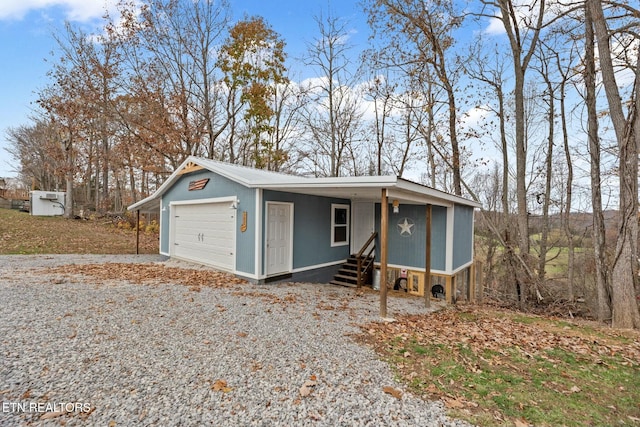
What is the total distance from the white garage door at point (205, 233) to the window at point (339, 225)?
2961 mm

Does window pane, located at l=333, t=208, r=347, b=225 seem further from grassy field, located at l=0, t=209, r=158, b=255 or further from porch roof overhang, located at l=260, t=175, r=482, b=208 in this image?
grassy field, located at l=0, t=209, r=158, b=255

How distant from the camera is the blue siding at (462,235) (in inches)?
331

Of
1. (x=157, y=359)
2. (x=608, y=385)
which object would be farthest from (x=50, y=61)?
(x=608, y=385)

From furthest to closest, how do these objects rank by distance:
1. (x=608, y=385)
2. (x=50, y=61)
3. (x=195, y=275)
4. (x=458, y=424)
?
(x=50, y=61) → (x=195, y=275) → (x=608, y=385) → (x=458, y=424)

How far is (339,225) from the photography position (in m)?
9.62

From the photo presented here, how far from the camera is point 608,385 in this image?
3266 millimetres

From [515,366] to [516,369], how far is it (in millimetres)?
84

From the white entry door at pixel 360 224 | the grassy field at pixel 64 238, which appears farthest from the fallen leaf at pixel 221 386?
the grassy field at pixel 64 238

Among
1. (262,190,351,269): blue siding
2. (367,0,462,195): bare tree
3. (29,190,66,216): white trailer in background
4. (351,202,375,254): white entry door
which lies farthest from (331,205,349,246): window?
(29,190,66,216): white trailer in background

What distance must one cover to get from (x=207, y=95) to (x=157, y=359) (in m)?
15.6

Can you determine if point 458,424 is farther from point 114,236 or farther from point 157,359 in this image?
point 114,236

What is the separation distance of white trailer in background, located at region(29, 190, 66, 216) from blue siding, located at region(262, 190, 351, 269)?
66.8 ft

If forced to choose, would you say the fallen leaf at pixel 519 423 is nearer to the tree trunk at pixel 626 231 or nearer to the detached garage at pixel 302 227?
the detached garage at pixel 302 227

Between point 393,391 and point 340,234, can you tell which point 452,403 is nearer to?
point 393,391
